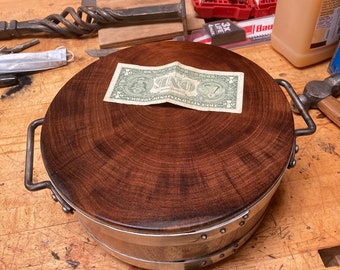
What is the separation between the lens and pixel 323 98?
0.68 meters

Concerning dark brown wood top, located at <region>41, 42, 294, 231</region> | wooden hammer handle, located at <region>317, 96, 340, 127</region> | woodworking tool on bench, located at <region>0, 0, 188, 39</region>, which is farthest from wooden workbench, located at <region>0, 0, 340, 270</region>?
woodworking tool on bench, located at <region>0, 0, 188, 39</region>

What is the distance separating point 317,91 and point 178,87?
0.29 meters

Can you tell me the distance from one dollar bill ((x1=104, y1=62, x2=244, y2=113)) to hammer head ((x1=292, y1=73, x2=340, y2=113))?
0.57ft

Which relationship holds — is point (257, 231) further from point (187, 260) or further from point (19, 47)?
point (19, 47)

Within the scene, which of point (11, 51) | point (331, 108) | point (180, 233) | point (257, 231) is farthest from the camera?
point (11, 51)

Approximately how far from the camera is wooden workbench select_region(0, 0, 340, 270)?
52cm

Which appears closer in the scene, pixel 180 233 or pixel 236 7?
pixel 180 233

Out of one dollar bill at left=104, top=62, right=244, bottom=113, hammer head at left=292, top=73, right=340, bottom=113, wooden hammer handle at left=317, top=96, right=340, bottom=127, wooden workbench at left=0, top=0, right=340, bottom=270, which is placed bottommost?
wooden workbench at left=0, top=0, right=340, bottom=270

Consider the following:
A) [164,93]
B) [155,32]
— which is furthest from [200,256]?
[155,32]

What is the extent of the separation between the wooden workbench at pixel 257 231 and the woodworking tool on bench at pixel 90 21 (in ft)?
0.92

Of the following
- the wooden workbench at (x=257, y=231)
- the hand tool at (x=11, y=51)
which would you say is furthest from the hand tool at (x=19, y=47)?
the wooden workbench at (x=257, y=231)

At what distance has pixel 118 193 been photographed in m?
0.44

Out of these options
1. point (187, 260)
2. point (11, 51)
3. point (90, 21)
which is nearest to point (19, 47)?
point (11, 51)

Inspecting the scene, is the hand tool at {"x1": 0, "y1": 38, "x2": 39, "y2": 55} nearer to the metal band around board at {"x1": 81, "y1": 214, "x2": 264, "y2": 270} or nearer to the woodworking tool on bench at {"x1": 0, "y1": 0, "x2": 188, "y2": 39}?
the woodworking tool on bench at {"x1": 0, "y1": 0, "x2": 188, "y2": 39}
